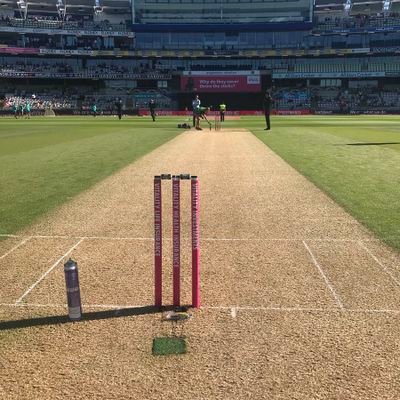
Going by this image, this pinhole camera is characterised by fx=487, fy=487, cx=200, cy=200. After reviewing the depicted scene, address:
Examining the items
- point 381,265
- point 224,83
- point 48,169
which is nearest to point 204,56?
point 224,83

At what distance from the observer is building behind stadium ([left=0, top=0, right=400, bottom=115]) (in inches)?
3327

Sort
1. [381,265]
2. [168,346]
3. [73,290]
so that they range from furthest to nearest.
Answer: [381,265] < [73,290] < [168,346]

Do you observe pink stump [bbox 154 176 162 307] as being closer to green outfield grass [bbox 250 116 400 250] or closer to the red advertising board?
green outfield grass [bbox 250 116 400 250]

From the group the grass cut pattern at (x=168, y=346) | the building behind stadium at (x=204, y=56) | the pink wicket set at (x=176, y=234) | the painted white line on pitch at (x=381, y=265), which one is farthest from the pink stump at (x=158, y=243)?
the building behind stadium at (x=204, y=56)

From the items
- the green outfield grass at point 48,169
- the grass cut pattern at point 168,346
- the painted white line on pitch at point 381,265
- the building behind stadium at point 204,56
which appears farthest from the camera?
the building behind stadium at point 204,56

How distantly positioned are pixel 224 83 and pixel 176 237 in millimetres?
81751

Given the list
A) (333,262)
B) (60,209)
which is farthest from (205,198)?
(333,262)

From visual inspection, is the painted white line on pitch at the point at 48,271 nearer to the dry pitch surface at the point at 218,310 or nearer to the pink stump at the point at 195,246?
the dry pitch surface at the point at 218,310

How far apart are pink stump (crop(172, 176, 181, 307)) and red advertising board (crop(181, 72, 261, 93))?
81.2 m

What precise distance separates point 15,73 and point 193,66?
30.8 metres

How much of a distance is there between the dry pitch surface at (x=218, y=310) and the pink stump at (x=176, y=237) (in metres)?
0.34

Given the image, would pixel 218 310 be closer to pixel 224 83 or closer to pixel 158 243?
pixel 158 243

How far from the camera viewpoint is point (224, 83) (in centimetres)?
8412

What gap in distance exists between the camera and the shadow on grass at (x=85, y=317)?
15.9ft
